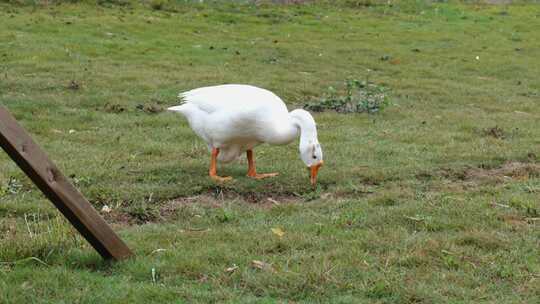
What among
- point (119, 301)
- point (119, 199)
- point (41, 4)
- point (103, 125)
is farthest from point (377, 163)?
point (41, 4)

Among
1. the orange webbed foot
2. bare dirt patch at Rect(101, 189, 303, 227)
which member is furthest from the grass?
the orange webbed foot

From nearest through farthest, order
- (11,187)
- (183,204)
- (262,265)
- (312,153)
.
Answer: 1. (262,265)
2. (183,204)
3. (11,187)
4. (312,153)

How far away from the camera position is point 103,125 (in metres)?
10.2

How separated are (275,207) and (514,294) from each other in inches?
94.8

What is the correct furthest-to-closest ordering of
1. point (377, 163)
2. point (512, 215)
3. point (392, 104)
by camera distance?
point (392, 104)
point (377, 163)
point (512, 215)

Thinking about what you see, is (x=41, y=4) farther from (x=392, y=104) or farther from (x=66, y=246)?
(x=66, y=246)

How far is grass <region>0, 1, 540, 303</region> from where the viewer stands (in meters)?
4.90

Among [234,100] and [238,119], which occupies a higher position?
[234,100]

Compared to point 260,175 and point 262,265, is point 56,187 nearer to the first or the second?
point 262,265

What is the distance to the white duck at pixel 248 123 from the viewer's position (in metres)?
7.29

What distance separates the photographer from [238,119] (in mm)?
7340

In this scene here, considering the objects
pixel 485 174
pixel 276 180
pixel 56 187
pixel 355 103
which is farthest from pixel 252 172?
pixel 355 103

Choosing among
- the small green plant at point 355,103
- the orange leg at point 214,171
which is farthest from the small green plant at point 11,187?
the small green plant at point 355,103

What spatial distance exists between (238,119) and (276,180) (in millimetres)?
737
